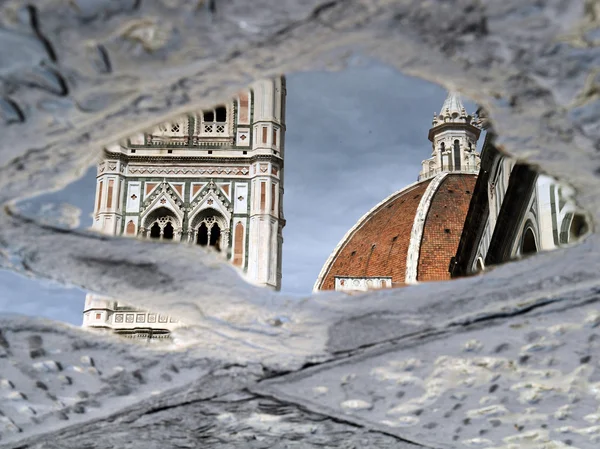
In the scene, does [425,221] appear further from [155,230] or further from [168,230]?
[155,230]

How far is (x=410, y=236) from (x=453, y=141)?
732 cm

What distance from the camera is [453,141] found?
40938 mm

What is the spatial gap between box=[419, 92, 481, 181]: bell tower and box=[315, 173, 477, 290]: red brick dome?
2.99 feet

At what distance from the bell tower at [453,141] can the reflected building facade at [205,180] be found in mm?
22982

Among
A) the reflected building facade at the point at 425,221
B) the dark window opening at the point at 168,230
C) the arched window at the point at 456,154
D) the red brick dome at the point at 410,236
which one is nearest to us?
the dark window opening at the point at 168,230

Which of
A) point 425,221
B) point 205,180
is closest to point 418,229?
point 425,221

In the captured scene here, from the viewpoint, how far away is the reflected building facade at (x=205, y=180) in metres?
18.3

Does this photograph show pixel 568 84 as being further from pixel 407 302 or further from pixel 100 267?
pixel 100 267

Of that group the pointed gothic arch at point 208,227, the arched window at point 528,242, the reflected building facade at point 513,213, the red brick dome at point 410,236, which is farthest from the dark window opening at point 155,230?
the red brick dome at point 410,236

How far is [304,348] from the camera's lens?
278cm

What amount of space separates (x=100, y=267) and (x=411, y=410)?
4.71 ft

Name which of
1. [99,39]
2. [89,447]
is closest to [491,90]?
[99,39]

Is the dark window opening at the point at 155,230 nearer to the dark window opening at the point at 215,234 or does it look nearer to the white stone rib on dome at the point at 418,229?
the dark window opening at the point at 215,234

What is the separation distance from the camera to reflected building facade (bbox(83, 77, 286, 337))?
1833 cm
